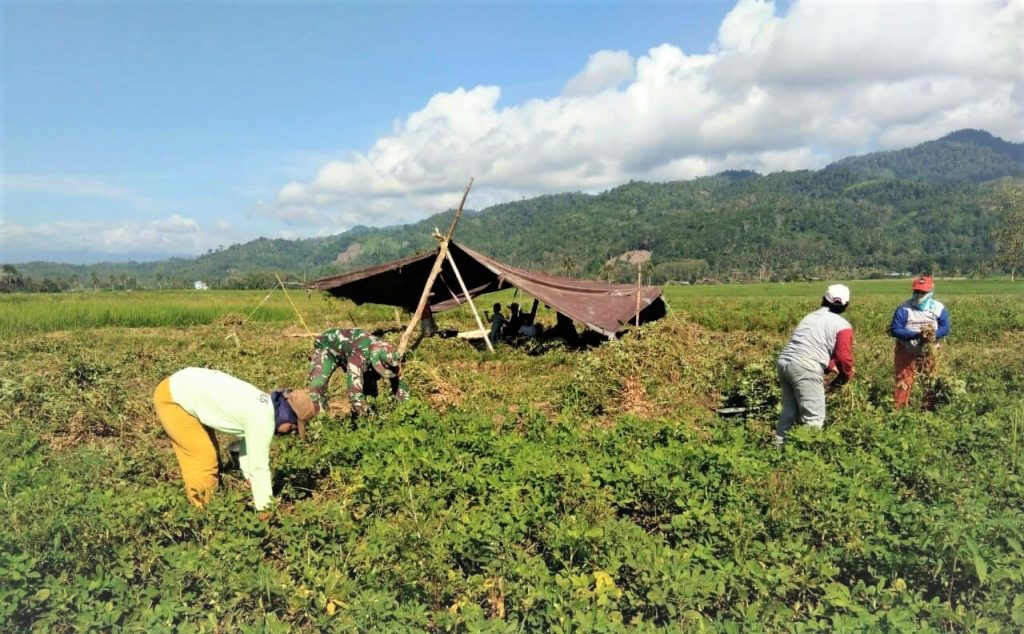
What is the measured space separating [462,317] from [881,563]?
17407 mm

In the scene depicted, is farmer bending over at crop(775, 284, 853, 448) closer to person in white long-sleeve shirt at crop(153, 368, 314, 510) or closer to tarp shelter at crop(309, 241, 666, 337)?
person in white long-sleeve shirt at crop(153, 368, 314, 510)

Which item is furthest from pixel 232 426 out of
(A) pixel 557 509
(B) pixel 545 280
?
(B) pixel 545 280

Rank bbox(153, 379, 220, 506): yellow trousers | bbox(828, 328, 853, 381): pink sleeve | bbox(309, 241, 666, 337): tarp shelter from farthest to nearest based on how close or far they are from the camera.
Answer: bbox(309, 241, 666, 337): tarp shelter < bbox(828, 328, 853, 381): pink sleeve < bbox(153, 379, 220, 506): yellow trousers

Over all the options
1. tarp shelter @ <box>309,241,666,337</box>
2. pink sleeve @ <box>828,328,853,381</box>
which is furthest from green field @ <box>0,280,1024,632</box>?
tarp shelter @ <box>309,241,666,337</box>

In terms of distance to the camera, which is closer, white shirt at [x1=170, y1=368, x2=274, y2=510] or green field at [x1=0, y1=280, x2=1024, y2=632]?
green field at [x1=0, y1=280, x2=1024, y2=632]

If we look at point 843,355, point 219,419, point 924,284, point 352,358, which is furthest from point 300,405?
point 924,284

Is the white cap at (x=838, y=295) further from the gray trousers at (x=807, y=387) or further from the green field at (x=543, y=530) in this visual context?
the green field at (x=543, y=530)

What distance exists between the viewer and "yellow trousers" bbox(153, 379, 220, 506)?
4344mm

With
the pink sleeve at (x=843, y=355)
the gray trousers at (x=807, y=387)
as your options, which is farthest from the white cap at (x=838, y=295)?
the gray trousers at (x=807, y=387)

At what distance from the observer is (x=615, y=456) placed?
16.5 feet

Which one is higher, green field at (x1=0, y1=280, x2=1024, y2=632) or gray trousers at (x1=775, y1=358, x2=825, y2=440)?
gray trousers at (x1=775, y1=358, x2=825, y2=440)

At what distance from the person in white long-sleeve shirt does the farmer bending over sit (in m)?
4.56

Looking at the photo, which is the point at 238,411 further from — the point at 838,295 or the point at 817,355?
the point at 838,295

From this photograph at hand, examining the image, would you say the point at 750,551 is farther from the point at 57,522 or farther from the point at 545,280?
the point at 545,280
